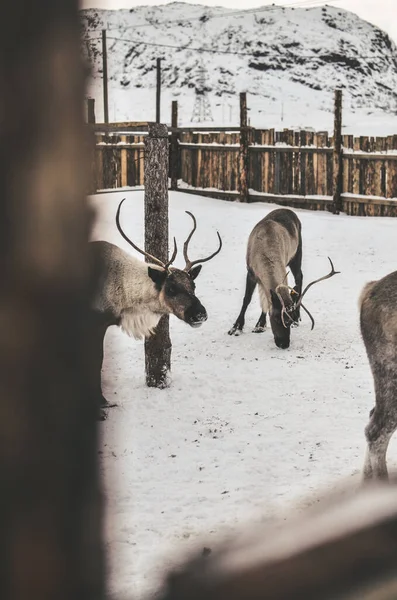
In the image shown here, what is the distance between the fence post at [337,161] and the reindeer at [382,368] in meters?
12.0

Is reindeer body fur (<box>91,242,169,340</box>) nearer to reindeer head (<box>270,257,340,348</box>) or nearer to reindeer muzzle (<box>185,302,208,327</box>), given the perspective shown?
reindeer muzzle (<box>185,302,208,327</box>)

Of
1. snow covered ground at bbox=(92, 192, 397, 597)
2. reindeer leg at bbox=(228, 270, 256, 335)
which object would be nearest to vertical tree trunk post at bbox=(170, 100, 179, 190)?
→ snow covered ground at bbox=(92, 192, 397, 597)

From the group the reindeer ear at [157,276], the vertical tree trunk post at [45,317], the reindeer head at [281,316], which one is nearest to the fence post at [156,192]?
the reindeer ear at [157,276]

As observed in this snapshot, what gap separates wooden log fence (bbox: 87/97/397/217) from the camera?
16.2 meters

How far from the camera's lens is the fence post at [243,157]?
686 inches

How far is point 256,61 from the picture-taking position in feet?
209

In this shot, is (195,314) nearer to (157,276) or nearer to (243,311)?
(157,276)

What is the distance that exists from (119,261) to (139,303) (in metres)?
0.38

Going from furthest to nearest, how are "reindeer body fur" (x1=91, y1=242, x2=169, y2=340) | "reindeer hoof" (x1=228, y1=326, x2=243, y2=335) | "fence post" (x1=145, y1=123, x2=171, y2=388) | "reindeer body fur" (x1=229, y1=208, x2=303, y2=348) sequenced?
"reindeer hoof" (x1=228, y1=326, x2=243, y2=335) < "reindeer body fur" (x1=229, y1=208, x2=303, y2=348) < "fence post" (x1=145, y1=123, x2=171, y2=388) < "reindeer body fur" (x1=91, y1=242, x2=169, y2=340)

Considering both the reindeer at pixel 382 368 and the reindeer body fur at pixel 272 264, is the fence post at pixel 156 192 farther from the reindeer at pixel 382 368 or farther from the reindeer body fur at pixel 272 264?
the reindeer at pixel 382 368

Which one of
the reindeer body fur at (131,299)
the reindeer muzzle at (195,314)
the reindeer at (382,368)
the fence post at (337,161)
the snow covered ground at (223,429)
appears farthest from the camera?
the fence post at (337,161)

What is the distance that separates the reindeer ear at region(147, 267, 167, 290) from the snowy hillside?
144 feet

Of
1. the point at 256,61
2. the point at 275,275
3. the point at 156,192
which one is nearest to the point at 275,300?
the point at 275,275

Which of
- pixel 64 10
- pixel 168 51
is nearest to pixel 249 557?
pixel 64 10
